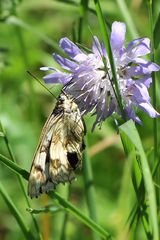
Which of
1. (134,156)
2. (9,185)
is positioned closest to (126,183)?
(134,156)

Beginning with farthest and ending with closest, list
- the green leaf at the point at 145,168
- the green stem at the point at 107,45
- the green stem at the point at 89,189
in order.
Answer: the green stem at the point at 89,189, the green stem at the point at 107,45, the green leaf at the point at 145,168

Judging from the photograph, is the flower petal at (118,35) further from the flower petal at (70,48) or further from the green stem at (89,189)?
the green stem at (89,189)

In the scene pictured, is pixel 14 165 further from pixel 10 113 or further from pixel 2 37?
pixel 2 37

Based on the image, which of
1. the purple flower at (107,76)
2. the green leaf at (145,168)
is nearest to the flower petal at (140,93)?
the purple flower at (107,76)

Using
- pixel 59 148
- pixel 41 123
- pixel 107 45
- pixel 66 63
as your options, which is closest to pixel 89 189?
pixel 59 148

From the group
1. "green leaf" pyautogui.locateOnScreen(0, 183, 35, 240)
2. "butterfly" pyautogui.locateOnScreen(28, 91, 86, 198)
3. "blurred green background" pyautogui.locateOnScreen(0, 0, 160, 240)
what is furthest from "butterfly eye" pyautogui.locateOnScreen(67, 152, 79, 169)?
"blurred green background" pyautogui.locateOnScreen(0, 0, 160, 240)

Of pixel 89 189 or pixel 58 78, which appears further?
pixel 89 189

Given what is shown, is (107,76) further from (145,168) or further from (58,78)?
(145,168)
